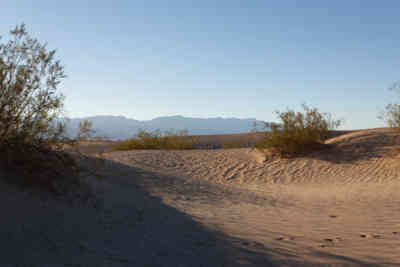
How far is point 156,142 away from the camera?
734 inches

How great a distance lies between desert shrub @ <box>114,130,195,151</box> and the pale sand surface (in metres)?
6.85

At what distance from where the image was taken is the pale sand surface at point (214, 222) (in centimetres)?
361

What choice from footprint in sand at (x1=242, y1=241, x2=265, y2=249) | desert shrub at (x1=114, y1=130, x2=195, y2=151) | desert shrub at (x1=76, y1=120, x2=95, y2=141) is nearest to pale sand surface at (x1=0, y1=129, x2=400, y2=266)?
footprint in sand at (x1=242, y1=241, x2=265, y2=249)

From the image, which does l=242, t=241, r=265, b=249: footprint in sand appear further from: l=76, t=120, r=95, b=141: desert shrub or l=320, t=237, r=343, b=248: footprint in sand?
l=76, t=120, r=95, b=141: desert shrub

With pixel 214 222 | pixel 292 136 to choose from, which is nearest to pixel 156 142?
pixel 292 136

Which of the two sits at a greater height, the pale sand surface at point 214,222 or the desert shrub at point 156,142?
the desert shrub at point 156,142

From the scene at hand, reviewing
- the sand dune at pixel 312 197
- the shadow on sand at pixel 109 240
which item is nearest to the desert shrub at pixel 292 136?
the sand dune at pixel 312 197

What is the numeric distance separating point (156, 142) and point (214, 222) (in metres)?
13.4

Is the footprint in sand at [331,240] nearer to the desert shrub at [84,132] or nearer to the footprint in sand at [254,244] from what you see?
the footprint in sand at [254,244]

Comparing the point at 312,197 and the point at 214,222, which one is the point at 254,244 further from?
the point at 312,197

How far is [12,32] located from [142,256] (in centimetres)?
413

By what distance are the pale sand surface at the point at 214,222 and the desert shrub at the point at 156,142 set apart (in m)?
6.85

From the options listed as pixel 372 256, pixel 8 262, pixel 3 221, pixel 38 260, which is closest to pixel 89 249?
pixel 38 260

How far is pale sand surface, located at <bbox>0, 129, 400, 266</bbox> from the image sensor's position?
142 inches
